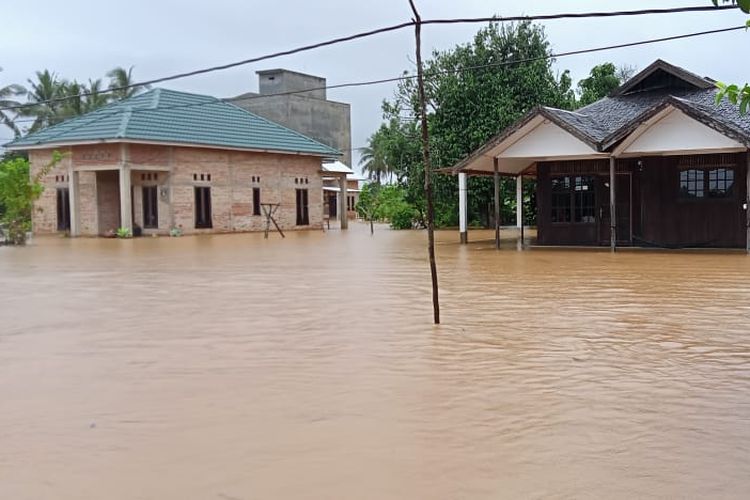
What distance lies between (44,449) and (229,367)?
225 cm

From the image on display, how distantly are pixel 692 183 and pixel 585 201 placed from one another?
294 cm

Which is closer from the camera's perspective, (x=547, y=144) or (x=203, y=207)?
(x=547, y=144)

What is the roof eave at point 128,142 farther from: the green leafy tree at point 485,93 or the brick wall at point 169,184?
the green leafy tree at point 485,93

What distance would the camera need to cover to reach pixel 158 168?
3225cm

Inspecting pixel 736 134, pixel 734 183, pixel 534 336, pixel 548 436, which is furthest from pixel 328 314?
pixel 734 183

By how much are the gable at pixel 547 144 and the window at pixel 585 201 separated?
2101 millimetres

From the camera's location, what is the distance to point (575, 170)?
73.3 feet

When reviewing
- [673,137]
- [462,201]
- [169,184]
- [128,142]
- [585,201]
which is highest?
[128,142]

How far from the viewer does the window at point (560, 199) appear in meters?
22.9

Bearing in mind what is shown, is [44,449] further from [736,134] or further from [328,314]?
[736,134]

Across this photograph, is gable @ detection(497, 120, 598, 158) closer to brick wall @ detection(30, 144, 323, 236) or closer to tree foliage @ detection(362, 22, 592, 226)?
tree foliage @ detection(362, 22, 592, 226)

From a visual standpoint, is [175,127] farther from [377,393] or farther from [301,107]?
[377,393]

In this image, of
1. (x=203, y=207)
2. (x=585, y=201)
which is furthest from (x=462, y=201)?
(x=203, y=207)

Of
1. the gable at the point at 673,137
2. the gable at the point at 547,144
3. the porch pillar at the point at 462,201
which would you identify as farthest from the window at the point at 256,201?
the gable at the point at 673,137
